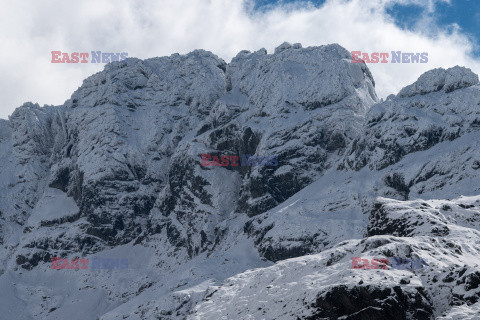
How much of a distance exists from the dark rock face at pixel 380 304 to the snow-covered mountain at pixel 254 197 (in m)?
0.12

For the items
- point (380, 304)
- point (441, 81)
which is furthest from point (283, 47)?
point (380, 304)

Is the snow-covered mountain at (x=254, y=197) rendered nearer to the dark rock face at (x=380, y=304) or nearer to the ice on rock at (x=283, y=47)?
the dark rock face at (x=380, y=304)

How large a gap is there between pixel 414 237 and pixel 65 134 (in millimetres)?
149471

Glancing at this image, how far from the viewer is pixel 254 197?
140500 millimetres

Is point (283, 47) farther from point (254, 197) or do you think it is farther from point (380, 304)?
point (380, 304)

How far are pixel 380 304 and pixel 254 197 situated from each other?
87.5 m

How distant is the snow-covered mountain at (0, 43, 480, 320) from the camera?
6297cm

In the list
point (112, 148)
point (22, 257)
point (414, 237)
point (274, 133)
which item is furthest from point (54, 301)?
point (414, 237)

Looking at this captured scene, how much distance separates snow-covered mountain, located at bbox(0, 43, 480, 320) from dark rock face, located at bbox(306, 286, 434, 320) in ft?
0.40

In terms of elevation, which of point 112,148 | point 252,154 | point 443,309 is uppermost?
point 112,148

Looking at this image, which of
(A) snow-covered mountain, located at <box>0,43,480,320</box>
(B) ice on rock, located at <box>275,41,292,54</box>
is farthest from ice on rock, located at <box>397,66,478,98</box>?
(B) ice on rock, located at <box>275,41,292,54</box>

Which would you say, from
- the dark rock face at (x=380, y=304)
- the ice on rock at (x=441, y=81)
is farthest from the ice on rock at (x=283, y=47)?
the dark rock face at (x=380, y=304)

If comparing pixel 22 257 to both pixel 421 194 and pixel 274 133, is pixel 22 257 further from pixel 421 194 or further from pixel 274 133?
pixel 421 194

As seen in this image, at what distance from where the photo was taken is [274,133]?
487ft
